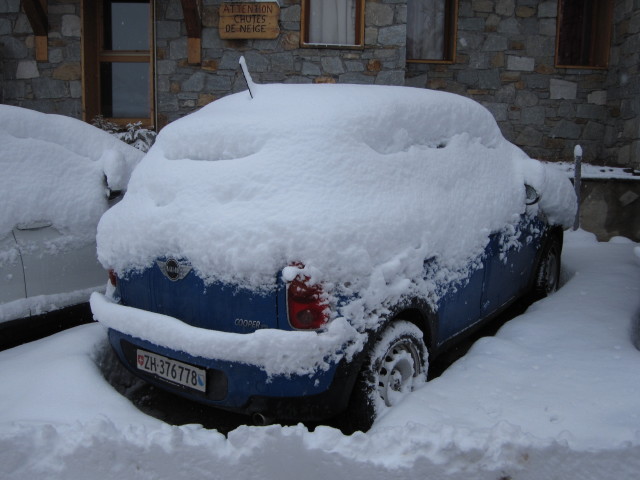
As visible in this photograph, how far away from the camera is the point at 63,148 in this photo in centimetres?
373

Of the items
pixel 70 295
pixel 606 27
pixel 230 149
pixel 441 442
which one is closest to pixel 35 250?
pixel 70 295

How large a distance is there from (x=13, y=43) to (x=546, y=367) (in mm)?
8773

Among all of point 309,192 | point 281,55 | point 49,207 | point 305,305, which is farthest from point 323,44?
point 305,305

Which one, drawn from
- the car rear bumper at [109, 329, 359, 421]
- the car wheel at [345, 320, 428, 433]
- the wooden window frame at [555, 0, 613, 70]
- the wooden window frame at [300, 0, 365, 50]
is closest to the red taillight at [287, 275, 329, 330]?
the car rear bumper at [109, 329, 359, 421]

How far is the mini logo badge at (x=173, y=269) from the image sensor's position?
8.25 feet

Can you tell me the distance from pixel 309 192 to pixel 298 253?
317mm

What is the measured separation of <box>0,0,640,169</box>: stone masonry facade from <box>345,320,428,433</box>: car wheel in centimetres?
611

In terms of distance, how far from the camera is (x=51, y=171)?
357 centimetres

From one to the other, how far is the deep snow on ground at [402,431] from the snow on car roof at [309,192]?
59 centimetres

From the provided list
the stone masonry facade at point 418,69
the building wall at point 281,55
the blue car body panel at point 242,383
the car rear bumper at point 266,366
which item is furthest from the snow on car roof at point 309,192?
the stone masonry facade at point 418,69

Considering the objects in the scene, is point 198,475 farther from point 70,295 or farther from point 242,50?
point 242,50

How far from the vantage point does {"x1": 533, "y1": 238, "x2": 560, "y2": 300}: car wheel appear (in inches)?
172

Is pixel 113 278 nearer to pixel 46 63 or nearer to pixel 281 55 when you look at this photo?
pixel 281 55

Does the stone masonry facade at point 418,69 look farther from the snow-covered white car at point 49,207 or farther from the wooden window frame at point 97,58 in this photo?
the snow-covered white car at point 49,207
